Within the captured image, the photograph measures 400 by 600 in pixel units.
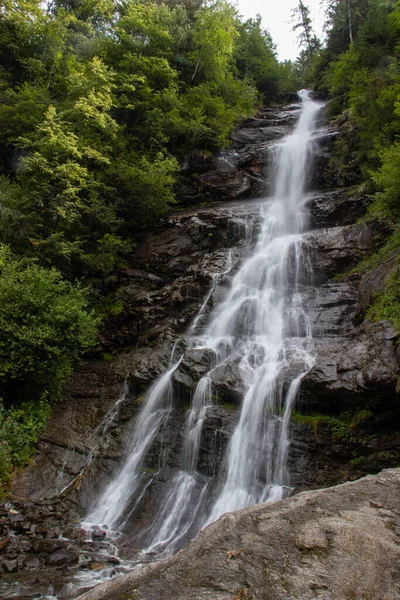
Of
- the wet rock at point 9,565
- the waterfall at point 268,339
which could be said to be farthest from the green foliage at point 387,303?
the wet rock at point 9,565

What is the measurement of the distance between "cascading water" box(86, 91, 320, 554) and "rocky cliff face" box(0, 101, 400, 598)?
0.29 metres

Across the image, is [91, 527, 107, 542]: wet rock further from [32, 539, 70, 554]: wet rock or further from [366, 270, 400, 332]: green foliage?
[366, 270, 400, 332]: green foliage

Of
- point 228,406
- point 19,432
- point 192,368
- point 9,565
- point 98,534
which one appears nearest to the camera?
point 9,565

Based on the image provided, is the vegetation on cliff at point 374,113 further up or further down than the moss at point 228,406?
further up

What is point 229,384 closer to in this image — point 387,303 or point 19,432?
point 387,303

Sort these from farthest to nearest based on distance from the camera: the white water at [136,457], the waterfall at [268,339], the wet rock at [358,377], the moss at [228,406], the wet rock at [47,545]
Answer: the moss at [228,406] → the white water at [136,457] → the waterfall at [268,339] → the wet rock at [358,377] → the wet rock at [47,545]

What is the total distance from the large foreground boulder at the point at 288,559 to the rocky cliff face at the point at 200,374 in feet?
0.83

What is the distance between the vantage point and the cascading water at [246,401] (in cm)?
768

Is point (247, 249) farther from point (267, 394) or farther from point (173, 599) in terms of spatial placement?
point (173, 599)

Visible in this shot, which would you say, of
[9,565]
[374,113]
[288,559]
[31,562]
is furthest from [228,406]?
[374,113]

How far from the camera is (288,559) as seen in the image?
2.45 metres

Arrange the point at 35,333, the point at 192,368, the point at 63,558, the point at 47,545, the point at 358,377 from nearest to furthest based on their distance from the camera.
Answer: the point at 63,558 < the point at 47,545 < the point at 358,377 < the point at 35,333 < the point at 192,368

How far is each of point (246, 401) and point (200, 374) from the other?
161cm

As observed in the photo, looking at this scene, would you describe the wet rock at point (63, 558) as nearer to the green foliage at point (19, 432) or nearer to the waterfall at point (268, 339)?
the waterfall at point (268, 339)
